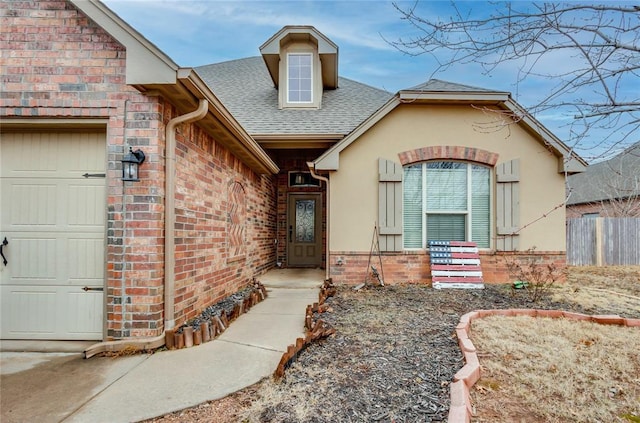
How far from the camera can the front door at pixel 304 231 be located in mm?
9781

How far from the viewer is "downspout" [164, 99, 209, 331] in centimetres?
357

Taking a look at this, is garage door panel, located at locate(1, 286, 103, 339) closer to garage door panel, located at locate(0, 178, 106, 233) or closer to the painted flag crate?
garage door panel, located at locate(0, 178, 106, 233)

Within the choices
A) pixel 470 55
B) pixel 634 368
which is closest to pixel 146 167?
pixel 470 55

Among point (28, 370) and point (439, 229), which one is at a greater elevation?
point (439, 229)

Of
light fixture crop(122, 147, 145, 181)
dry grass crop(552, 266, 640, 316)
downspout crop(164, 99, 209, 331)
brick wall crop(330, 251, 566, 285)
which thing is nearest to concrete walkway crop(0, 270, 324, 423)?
downspout crop(164, 99, 209, 331)

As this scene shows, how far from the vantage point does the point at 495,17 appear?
2.56 metres

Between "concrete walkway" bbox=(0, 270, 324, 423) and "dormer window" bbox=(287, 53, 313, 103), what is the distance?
7.29 meters

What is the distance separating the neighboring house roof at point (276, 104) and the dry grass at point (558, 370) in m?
5.51

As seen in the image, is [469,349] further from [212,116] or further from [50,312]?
[50,312]

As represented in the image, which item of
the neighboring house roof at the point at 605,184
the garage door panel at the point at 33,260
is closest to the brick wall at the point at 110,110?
the garage door panel at the point at 33,260

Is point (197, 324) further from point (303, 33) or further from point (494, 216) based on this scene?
point (303, 33)

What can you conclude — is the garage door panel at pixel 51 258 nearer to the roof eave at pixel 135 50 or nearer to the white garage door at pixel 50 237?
the white garage door at pixel 50 237

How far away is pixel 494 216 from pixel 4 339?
7.78 metres

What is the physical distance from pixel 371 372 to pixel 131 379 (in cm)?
198
